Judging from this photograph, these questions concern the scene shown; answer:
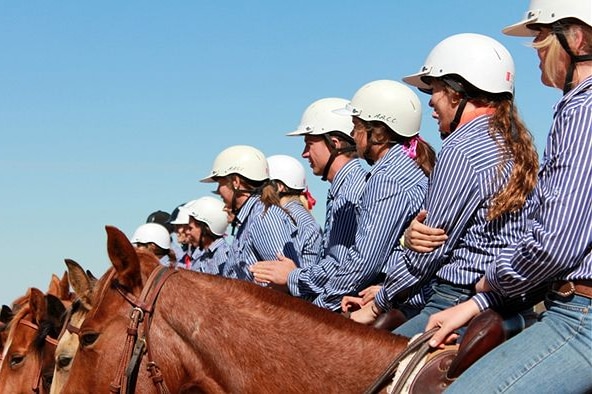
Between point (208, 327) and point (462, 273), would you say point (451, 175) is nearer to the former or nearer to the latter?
point (462, 273)

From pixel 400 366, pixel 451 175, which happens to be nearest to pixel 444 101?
pixel 451 175

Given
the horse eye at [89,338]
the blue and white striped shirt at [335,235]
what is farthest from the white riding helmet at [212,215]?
the horse eye at [89,338]

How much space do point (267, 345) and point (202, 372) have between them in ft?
1.28

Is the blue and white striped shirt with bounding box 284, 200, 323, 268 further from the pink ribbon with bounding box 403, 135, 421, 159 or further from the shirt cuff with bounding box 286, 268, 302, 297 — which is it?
the pink ribbon with bounding box 403, 135, 421, 159

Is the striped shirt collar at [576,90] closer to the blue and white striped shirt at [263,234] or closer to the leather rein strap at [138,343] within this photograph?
the leather rein strap at [138,343]

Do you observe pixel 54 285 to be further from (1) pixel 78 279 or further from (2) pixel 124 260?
(2) pixel 124 260

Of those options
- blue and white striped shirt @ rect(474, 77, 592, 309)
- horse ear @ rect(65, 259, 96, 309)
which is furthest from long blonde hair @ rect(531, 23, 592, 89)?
horse ear @ rect(65, 259, 96, 309)

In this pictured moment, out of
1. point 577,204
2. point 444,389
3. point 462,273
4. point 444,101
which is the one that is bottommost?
point 444,389

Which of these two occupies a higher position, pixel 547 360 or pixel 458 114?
pixel 458 114

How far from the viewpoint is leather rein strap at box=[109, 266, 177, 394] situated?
5410 millimetres

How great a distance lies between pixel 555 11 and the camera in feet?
16.5

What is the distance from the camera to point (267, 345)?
536cm

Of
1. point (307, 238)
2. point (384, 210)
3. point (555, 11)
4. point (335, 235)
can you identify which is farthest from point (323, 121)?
point (555, 11)

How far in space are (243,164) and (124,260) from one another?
27.1 ft
